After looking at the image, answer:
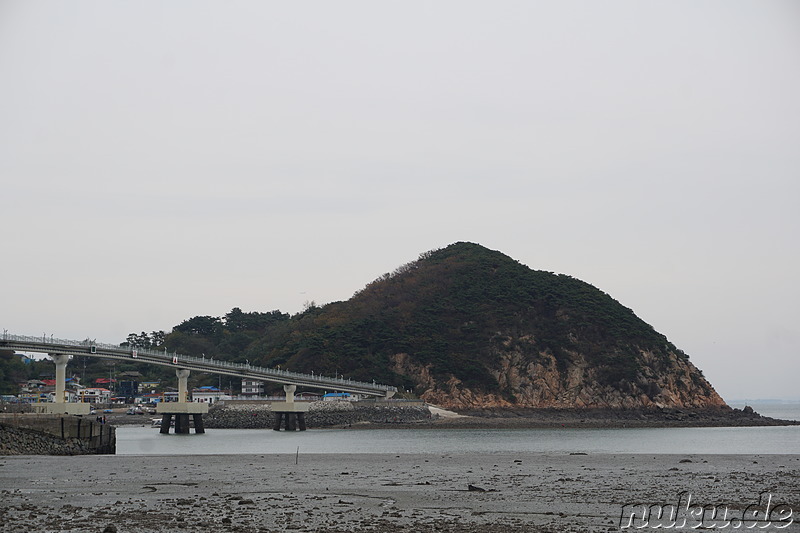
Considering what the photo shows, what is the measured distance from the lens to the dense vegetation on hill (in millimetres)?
146250

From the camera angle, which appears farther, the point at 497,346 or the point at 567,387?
the point at 497,346

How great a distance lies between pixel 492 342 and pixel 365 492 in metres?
128

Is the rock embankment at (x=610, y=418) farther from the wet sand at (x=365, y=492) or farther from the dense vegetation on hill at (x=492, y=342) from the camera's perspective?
the wet sand at (x=365, y=492)

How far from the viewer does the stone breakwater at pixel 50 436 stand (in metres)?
47.2

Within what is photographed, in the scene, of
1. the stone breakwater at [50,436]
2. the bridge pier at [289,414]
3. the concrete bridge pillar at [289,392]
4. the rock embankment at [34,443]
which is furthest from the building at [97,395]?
the rock embankment at [34,443]

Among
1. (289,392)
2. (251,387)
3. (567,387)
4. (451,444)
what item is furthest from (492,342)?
(451,444)

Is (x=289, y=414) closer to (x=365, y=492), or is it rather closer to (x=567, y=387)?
(x=567, y=387)

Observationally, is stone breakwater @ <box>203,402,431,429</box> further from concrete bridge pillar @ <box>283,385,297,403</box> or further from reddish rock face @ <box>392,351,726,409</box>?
reddish rock face @ <box>392,351,726,409</box>

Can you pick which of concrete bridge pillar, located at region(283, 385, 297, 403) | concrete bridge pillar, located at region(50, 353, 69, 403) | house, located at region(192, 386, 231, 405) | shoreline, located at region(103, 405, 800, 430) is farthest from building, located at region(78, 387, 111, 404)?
concrete bridge pillar, located at region(50, 353, 69, 403)

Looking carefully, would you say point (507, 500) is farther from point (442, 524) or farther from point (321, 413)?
point (321, 413)

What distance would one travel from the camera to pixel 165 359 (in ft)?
326

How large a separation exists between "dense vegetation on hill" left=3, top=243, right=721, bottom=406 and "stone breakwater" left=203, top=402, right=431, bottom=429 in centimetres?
2201

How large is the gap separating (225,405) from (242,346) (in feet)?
256

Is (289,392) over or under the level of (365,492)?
over
